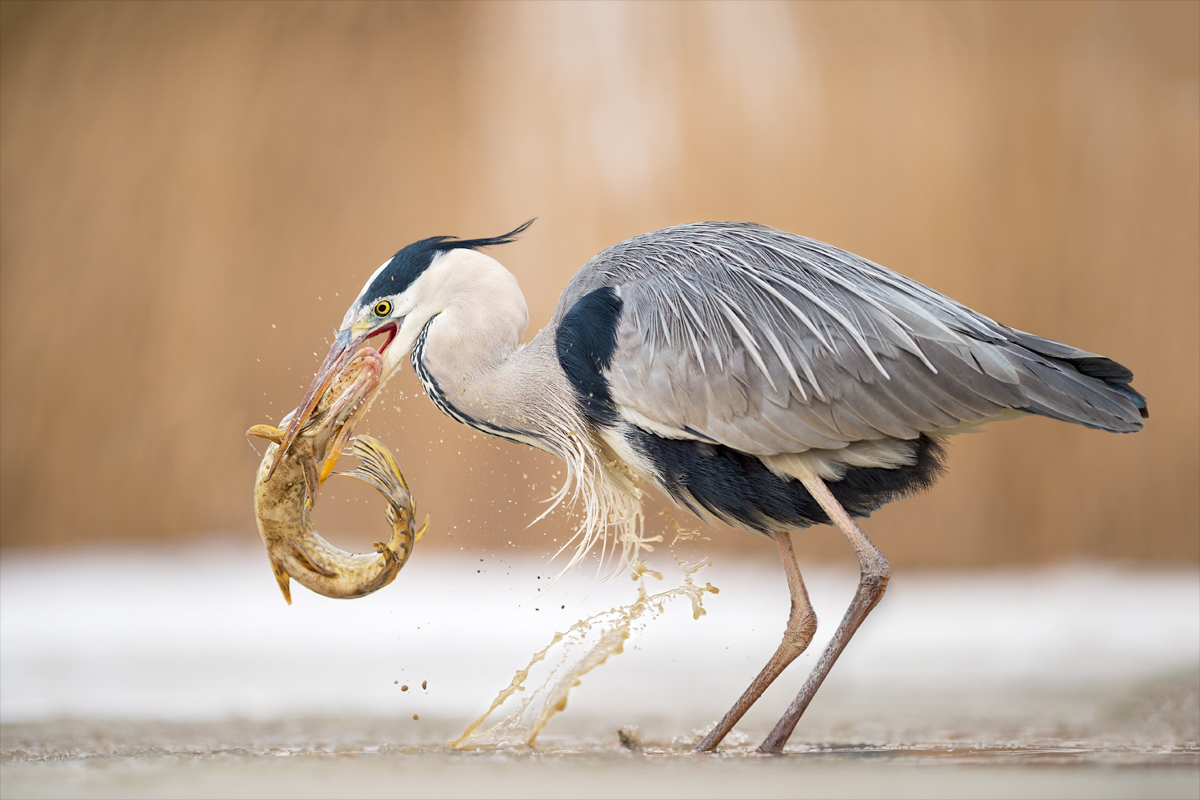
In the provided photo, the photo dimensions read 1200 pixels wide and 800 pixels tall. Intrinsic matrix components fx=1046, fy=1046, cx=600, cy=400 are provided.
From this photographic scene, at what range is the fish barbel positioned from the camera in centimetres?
235

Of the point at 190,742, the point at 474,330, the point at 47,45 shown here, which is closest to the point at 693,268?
the point at 474,330

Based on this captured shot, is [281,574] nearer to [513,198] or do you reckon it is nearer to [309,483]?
[309,483]

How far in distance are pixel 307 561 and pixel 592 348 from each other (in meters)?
0.82

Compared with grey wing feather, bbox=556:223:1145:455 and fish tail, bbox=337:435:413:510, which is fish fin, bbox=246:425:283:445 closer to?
fish tail, bbox=337:435:413:510

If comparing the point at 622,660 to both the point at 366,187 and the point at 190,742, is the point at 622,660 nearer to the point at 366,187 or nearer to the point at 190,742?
the point at 190,742

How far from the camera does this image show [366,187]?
584 cm

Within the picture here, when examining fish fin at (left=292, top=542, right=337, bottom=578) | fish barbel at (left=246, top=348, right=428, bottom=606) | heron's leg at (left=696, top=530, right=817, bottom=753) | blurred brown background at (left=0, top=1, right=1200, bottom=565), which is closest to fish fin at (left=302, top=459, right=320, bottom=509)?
fish barbel at (left=246, top=348, right=428, bottom=606)

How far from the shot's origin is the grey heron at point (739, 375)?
2342 mm

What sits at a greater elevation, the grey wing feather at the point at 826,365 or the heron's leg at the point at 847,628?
the grey wing feather at the point at 826,365

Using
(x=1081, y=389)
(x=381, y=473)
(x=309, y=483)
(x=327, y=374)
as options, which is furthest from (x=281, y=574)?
(x=1081, y=389)

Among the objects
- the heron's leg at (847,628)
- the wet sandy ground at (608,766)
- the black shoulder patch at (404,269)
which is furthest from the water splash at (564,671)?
the black shoulder patch at (404,269)

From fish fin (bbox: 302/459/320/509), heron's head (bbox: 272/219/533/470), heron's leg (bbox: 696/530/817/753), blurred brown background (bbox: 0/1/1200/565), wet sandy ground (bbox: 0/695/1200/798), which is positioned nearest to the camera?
Result: wet sandy ground (bbox: 0/695/1200/798)

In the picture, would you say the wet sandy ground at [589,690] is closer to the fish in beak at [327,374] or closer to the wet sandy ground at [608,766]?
the wet sandy ground at [608,766]

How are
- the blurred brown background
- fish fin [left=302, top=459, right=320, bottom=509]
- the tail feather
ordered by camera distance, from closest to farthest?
1. the tail feather
2. fish fin [left=302, top=459, right=320, bottom=509]
3. the blurred brown background
